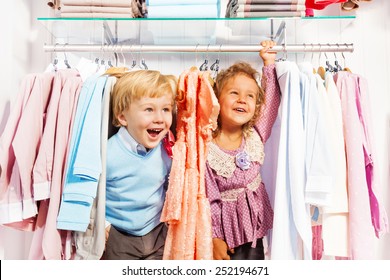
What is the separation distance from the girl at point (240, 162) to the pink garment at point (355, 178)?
0.79 feet

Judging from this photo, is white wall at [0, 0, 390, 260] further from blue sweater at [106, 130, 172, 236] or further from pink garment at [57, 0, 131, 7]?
blue sweater at [106, 130, 172, 236]

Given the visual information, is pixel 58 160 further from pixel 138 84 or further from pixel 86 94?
pixel 138 84

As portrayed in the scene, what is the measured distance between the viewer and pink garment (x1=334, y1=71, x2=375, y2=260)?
1354 millimetres

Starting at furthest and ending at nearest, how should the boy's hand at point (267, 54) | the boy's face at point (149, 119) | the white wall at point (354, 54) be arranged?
the white wall at point (354, 54)
the boy's hand at point (267, 54)
the boy's face at point (149, 119)

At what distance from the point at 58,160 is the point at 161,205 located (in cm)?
37

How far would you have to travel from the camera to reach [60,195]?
4.49 feet

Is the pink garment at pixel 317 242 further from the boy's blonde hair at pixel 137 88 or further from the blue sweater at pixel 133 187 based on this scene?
the boy's blonde hair at pixel 137 88

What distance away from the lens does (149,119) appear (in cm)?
144

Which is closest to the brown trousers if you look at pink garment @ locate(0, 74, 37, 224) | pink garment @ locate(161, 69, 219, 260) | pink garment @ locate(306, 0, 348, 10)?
pink garment @ locate(161, 69, 219, 260)

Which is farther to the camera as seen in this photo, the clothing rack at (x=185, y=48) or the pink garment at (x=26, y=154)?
the clothing rack at (x=185, y=48)

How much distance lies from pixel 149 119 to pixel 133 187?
0.24 m

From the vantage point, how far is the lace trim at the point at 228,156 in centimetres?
146

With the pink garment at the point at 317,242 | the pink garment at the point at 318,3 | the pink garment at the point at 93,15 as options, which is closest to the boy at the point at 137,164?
the pink garment at the point at 93,15

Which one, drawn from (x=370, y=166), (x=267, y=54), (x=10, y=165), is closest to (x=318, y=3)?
(x=267, y=54)
